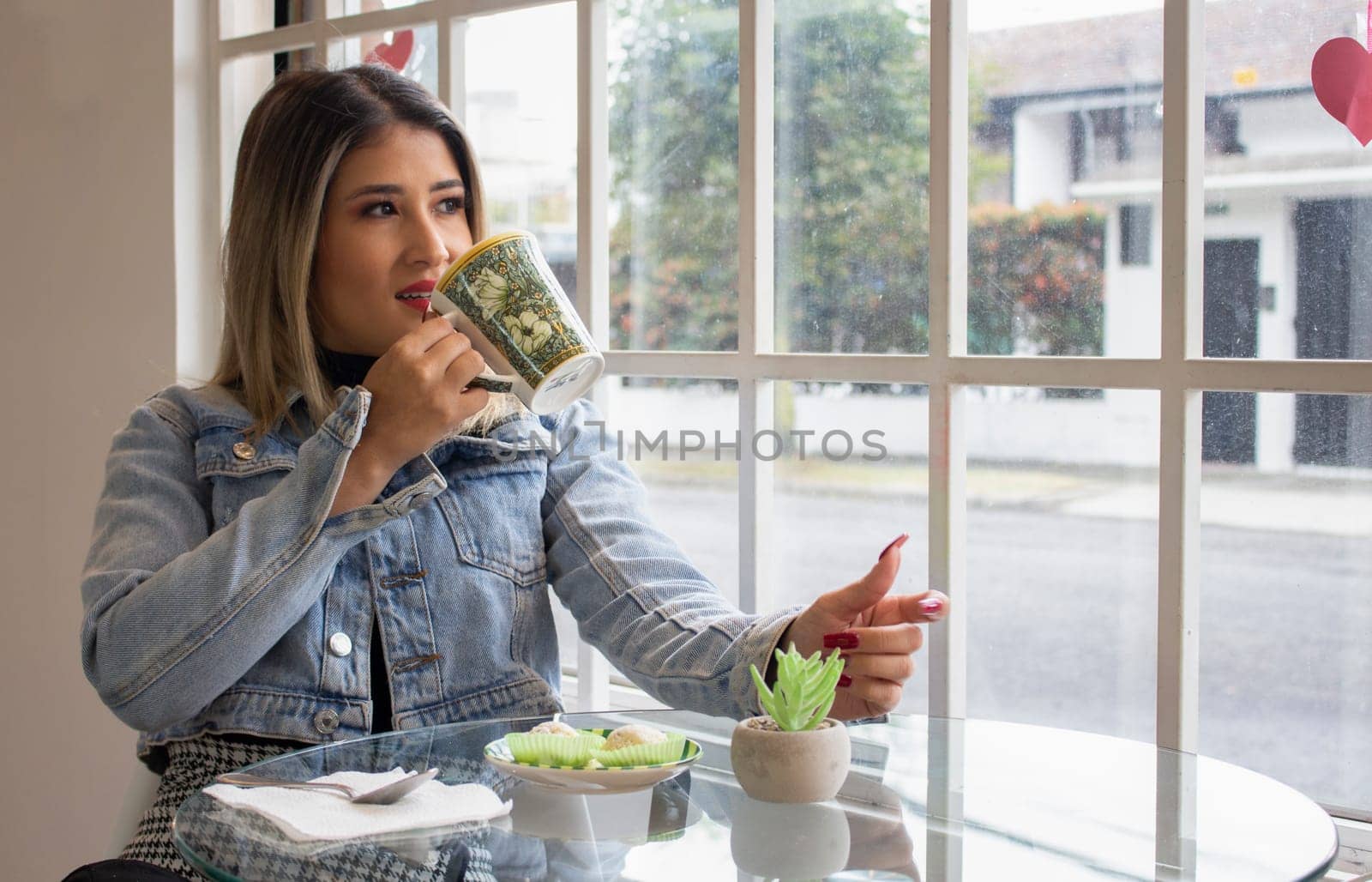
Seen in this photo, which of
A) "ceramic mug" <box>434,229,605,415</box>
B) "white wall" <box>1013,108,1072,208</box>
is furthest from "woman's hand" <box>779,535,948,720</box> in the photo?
"white wall" <box>1013,108,1072,208</box>

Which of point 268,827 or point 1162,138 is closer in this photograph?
point 268,827

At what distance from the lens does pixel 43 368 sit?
6.27 feet

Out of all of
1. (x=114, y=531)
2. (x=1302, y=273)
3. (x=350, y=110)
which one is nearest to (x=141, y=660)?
(x=114, y=531)

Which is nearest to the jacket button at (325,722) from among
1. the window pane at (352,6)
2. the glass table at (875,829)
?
the glass table at (875,829)

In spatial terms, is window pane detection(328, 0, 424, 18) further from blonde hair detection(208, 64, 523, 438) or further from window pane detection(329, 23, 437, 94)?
blonde hair detection(208, 64, 523, 438)

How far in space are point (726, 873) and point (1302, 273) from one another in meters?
0.69

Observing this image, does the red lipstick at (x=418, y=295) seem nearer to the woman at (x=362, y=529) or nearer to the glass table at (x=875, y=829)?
the woman at (x=362, y=529)

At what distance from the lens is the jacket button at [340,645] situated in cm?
119

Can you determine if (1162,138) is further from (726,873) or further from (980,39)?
(726,873)

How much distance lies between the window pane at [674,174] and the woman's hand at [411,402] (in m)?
0.43

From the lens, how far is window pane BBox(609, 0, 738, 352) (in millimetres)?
1433

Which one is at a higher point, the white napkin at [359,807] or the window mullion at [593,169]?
the window mullion at [593,169]

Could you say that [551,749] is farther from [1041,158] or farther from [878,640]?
[1041,158]

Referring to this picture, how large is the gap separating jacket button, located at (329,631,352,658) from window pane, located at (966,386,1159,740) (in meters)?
0.60
